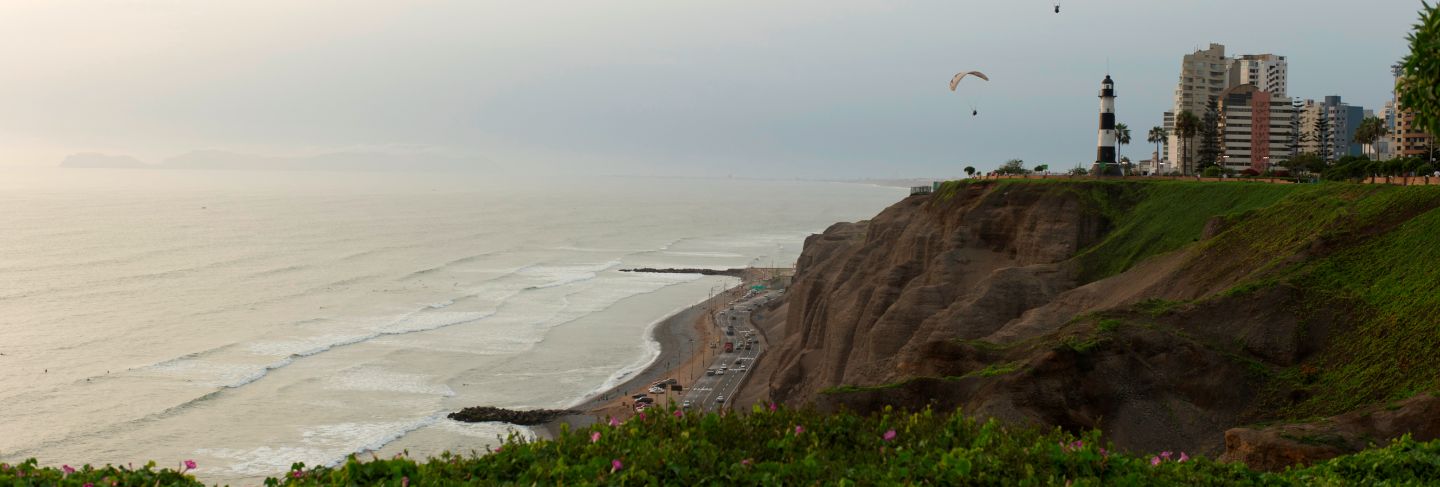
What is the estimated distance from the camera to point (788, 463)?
17906 mm

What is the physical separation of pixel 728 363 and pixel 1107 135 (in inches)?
1304

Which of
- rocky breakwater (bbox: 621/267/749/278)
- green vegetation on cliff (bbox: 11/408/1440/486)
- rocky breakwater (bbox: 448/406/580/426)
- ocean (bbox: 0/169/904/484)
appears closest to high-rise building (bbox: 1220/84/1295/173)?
ocean (bbox: 0/169/904/484)

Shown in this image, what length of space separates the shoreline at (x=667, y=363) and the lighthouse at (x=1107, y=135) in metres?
33.0

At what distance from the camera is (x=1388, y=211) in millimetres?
42688

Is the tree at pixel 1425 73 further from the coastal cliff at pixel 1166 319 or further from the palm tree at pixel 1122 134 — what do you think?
the palm tree at pixel 1122 134

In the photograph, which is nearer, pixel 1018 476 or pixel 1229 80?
pixel 1018 476

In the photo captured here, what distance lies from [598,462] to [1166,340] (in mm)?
24356

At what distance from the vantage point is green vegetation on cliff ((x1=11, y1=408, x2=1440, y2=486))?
55.8 ft

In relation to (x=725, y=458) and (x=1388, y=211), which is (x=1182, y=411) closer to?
(x=1388, y=211)

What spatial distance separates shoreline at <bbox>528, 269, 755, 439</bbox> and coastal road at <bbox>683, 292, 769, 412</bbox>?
1.16 meters

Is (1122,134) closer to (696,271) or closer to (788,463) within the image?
(696,271)

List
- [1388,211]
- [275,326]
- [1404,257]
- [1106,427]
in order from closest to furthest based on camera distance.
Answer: [1106,427], [1404,257], [1388,211], [275,326]

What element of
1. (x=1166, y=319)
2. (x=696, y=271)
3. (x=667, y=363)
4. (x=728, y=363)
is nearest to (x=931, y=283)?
(x=728, y=363)

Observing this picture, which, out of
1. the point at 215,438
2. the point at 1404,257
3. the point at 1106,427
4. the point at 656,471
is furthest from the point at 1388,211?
the point at 215,438
